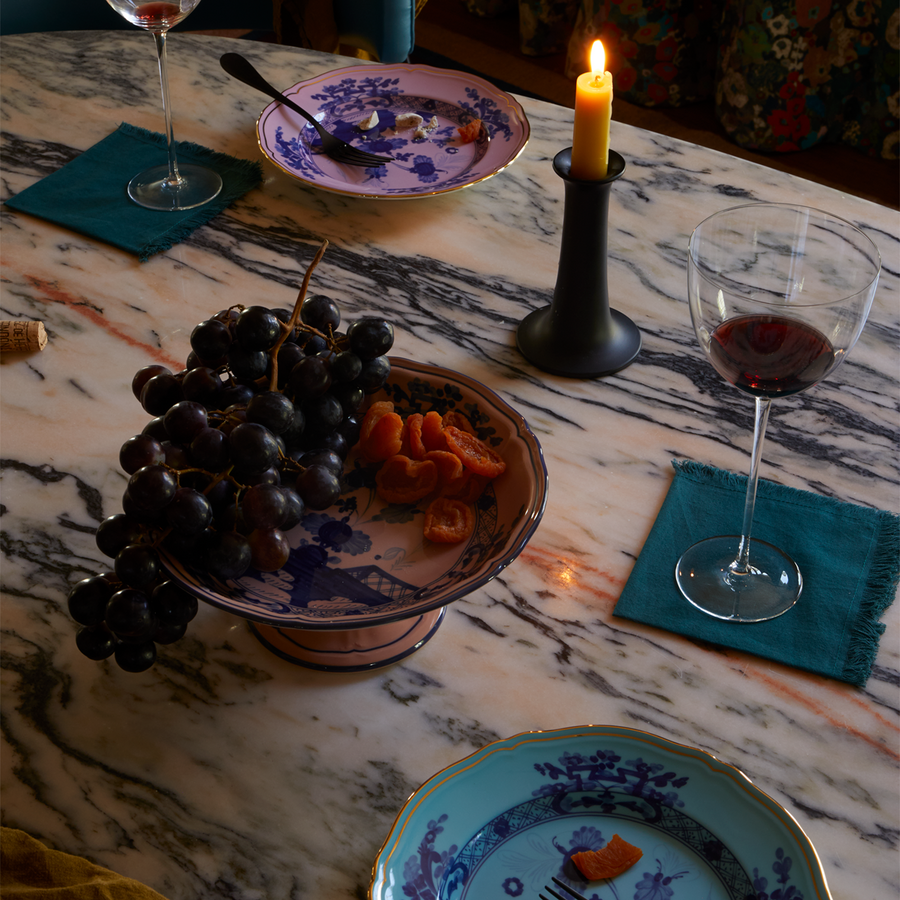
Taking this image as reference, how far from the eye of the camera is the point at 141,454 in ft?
2.03

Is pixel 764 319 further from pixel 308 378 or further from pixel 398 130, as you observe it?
pixel 398 130

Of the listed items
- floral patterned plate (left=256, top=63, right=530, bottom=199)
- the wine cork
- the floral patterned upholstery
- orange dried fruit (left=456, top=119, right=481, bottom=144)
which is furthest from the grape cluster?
the floral patterned upholstery

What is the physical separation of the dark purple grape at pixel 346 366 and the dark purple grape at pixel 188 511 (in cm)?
16

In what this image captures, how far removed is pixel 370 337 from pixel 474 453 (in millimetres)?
124

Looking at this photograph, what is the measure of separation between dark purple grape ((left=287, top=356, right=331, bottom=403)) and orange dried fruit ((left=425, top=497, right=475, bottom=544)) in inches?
5.2

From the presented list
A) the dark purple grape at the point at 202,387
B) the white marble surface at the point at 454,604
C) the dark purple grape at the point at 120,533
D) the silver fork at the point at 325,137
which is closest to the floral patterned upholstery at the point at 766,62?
the white marble surface at the point at 454,604

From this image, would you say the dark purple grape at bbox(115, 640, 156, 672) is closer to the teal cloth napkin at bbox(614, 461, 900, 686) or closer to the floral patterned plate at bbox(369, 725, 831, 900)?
the floral patterned plate at bbox(369, 725, 831, 900)

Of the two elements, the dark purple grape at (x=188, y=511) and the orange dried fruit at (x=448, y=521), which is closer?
the dark purple grape at (x=188, y=511)

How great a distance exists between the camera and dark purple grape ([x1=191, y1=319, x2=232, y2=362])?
0.69 metres

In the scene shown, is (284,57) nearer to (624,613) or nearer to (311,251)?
(311,251)

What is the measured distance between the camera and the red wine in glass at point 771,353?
2.13 ft

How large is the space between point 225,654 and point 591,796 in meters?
0.30

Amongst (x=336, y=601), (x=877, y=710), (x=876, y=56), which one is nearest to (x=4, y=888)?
(x=336, y=601)

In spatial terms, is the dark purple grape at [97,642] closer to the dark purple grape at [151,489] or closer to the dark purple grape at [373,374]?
the dark purple grape at [151,489]
